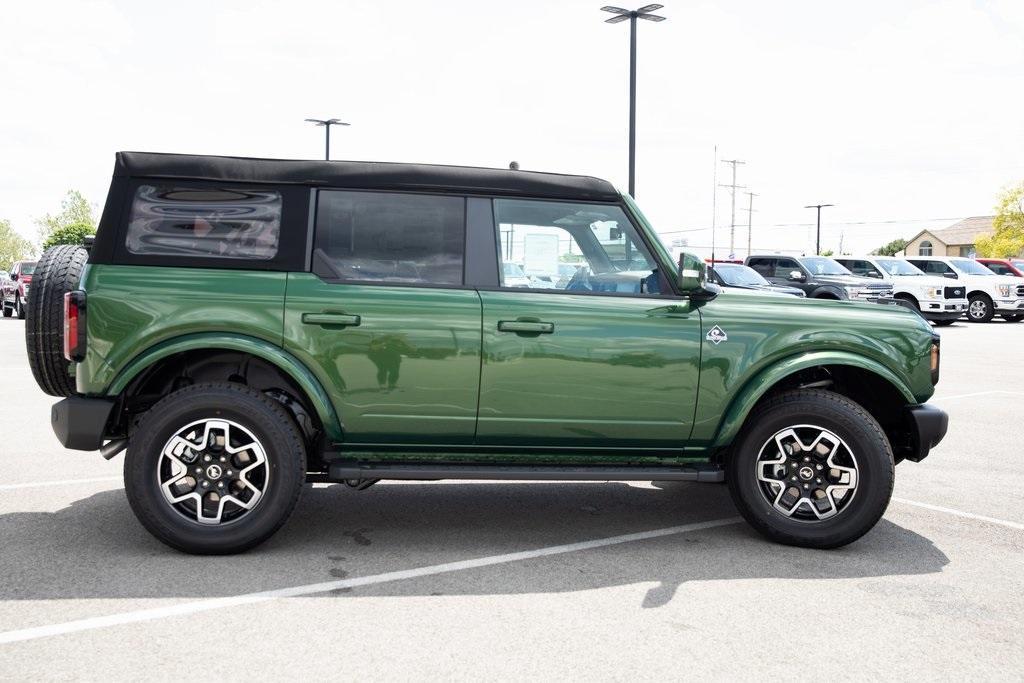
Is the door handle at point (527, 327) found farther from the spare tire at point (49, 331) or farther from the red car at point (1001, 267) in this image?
the red car at point (1001, 267)

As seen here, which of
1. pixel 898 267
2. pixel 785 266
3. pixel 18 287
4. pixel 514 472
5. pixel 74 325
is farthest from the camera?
pixel 18 287

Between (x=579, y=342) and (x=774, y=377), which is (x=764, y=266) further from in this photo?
(x=579, y=342)

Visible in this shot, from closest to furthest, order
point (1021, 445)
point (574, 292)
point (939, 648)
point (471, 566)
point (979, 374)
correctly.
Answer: point (939, 648), point (471, 566), point (574, 292), point (1021, 445), point (979, 374)

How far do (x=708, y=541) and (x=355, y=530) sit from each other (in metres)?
1.84

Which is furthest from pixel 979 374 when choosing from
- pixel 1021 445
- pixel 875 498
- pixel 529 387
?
pixel 529 387

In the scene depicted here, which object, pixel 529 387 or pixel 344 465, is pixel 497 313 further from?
pixel 344 465

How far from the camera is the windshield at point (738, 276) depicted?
2239 centimetres

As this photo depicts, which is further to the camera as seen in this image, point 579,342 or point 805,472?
point 805,472

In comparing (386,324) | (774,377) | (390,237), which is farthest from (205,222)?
(774,377)

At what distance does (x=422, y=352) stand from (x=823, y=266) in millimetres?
23271

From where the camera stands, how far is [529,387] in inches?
195

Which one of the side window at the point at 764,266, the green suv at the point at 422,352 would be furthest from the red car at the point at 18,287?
the green suv at the point at 422,352

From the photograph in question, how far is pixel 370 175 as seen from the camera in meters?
5.08

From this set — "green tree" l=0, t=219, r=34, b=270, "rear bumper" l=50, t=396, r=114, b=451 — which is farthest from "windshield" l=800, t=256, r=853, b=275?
"green tree" l=0, t=219, r=34, b=270
